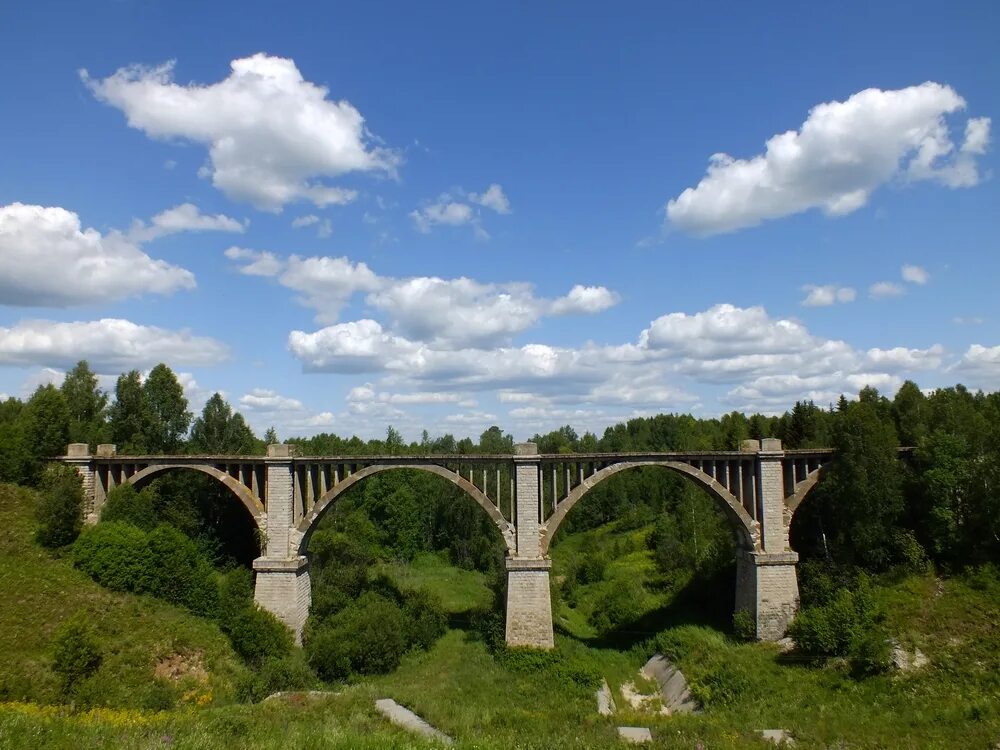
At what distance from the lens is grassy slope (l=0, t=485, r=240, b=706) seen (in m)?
19.7

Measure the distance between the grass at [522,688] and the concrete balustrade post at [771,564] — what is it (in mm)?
1852

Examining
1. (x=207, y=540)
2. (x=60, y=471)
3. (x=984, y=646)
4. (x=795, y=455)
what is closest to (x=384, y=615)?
(x=207, y=540)

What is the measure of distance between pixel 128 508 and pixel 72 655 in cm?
1178

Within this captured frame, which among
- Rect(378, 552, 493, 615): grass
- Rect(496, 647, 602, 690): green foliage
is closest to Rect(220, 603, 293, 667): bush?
Rect(378, 552, 493, 615): grass

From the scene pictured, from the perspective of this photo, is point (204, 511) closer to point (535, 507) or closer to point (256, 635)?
point (256, 635)

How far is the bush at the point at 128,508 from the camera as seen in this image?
30047 mm

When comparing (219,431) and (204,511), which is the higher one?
(219,431)

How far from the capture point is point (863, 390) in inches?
1683

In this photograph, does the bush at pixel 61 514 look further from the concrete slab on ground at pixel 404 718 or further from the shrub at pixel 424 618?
the concrete slab on ground at pixel 404 718

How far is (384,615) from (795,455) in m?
20.0

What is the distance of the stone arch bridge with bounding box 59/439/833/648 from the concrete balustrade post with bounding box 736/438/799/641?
4cm

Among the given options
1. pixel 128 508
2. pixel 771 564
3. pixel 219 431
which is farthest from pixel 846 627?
pixel 219 431

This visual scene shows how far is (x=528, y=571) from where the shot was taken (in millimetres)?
28062

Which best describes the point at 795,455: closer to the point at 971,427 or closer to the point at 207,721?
the point at 971,427
